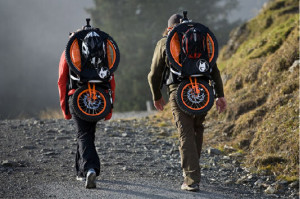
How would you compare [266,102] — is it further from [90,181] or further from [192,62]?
[90,181]

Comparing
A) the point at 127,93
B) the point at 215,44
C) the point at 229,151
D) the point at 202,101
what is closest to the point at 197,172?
the point at 202,101

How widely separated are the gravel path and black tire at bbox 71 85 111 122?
0.97m

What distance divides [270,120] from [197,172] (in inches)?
144

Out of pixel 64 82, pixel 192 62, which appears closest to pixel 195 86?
pixel 192 62

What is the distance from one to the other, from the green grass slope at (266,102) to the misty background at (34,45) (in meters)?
25.9

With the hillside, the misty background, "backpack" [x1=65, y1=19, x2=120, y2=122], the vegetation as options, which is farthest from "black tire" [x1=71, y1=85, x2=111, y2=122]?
the misty background

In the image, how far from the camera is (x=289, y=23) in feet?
39.9

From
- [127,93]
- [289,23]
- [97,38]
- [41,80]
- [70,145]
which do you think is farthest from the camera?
[41,80]

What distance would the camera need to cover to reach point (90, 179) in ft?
18.2

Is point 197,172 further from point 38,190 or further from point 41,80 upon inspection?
point 41,80

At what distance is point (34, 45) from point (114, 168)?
41.1 m

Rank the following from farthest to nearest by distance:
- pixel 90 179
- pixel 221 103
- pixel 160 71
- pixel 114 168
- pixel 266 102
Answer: pixel 266 102 → pixel 114 168 → pixel 221 103 → pixel 160 71 → pixel 90 179

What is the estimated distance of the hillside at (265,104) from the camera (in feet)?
26.0

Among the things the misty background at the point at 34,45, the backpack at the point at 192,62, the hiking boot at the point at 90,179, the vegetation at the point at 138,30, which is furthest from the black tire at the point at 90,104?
the misty background at the point at 34,45
